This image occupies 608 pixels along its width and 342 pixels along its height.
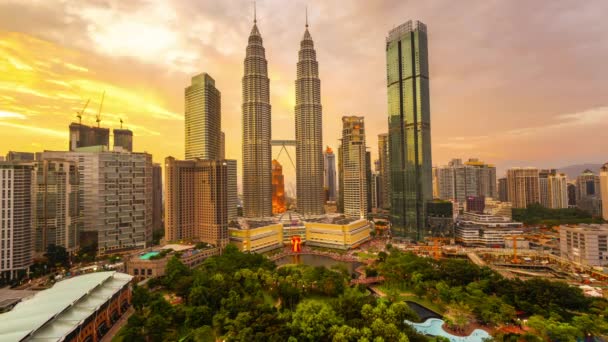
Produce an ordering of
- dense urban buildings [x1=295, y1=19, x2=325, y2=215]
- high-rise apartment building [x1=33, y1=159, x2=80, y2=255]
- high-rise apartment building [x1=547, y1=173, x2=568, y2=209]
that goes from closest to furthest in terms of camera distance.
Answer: high-rise apartment building [x1=33, y1=159, x2=80, y2=255] → dense urban buildings [x1=295, y1=19, x2=325, y2=215] → high-rise apartment building [x1=547, y1=173, x2=568, y2=209]

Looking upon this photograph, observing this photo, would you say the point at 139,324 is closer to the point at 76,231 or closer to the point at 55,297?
the point at 55,297

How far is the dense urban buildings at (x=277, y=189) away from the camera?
142000 mm

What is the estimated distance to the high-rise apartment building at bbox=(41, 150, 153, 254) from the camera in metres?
64.4

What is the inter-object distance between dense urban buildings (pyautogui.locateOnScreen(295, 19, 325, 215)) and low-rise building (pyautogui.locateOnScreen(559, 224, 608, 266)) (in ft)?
227

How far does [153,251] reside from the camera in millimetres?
55594

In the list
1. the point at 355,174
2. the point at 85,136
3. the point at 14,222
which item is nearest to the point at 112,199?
the point at 14,222

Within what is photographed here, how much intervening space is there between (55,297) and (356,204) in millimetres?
87413

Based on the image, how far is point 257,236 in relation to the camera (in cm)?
7069

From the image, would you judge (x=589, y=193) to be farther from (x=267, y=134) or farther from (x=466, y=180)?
(x=267, y=134)

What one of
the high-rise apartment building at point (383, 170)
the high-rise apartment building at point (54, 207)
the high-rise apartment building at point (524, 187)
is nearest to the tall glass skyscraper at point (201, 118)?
the high-rise apartment building at point (54, 207)

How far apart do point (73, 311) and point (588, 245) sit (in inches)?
2953

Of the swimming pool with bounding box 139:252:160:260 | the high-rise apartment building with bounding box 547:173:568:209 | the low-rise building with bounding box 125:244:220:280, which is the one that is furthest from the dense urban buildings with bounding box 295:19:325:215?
the high-rise apartment building with bounding box 547:173:568:209

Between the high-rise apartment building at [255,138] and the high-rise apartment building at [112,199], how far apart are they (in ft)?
131

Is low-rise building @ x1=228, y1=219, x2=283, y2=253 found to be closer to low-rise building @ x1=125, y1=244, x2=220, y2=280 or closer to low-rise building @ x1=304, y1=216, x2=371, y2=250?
low-rise building @ x1=304, y1=216, x2=371, y2=250
